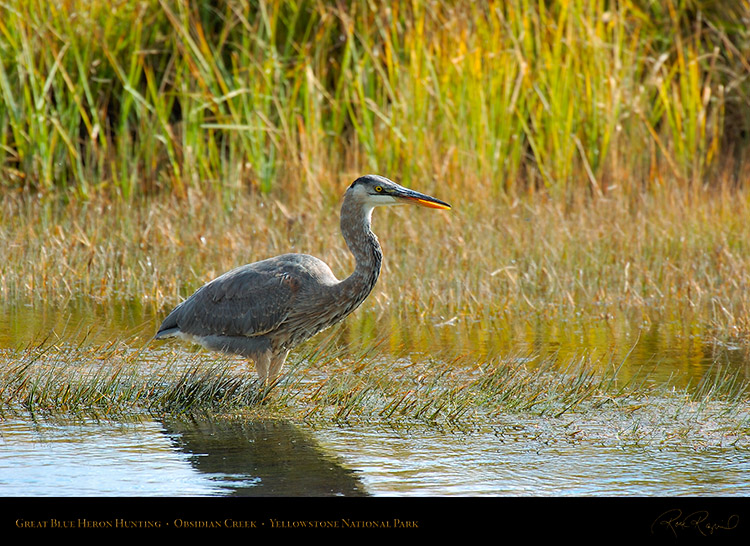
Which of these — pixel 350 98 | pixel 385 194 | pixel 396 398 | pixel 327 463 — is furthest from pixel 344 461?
pixel 350 98

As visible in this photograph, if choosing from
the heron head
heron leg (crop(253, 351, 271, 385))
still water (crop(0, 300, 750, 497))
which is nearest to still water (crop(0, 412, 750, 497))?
still water (crop(0, 300, 750, 497))

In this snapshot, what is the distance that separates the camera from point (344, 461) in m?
4.85

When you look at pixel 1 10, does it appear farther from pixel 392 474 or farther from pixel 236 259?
pixel 392 474

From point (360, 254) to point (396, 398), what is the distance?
90 centimetres

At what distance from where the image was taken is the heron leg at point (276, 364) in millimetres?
6227

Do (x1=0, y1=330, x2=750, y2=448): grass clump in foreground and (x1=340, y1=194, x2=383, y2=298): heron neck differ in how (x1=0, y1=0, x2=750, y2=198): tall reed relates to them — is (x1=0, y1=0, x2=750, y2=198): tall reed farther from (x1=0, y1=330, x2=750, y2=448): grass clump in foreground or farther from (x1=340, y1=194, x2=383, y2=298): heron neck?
(x1=0, y1=330, x2=750, y2=448): grass clump in foreground

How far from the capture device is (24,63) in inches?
409

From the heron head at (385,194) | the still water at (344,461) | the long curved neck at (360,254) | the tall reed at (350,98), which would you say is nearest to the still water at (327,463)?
the still water at (344,461)

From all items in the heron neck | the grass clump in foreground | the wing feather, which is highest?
the heron neck

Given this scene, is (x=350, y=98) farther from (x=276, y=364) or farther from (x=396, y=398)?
(x=396, y=398)

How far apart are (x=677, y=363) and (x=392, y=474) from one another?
8.69 ft

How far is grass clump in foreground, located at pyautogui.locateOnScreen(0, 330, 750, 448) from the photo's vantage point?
545 centimetres

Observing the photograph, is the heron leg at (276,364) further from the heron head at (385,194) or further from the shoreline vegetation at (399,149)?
the shoreline vegetation at (399,149)

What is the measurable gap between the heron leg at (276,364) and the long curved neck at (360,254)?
0.49 meters
